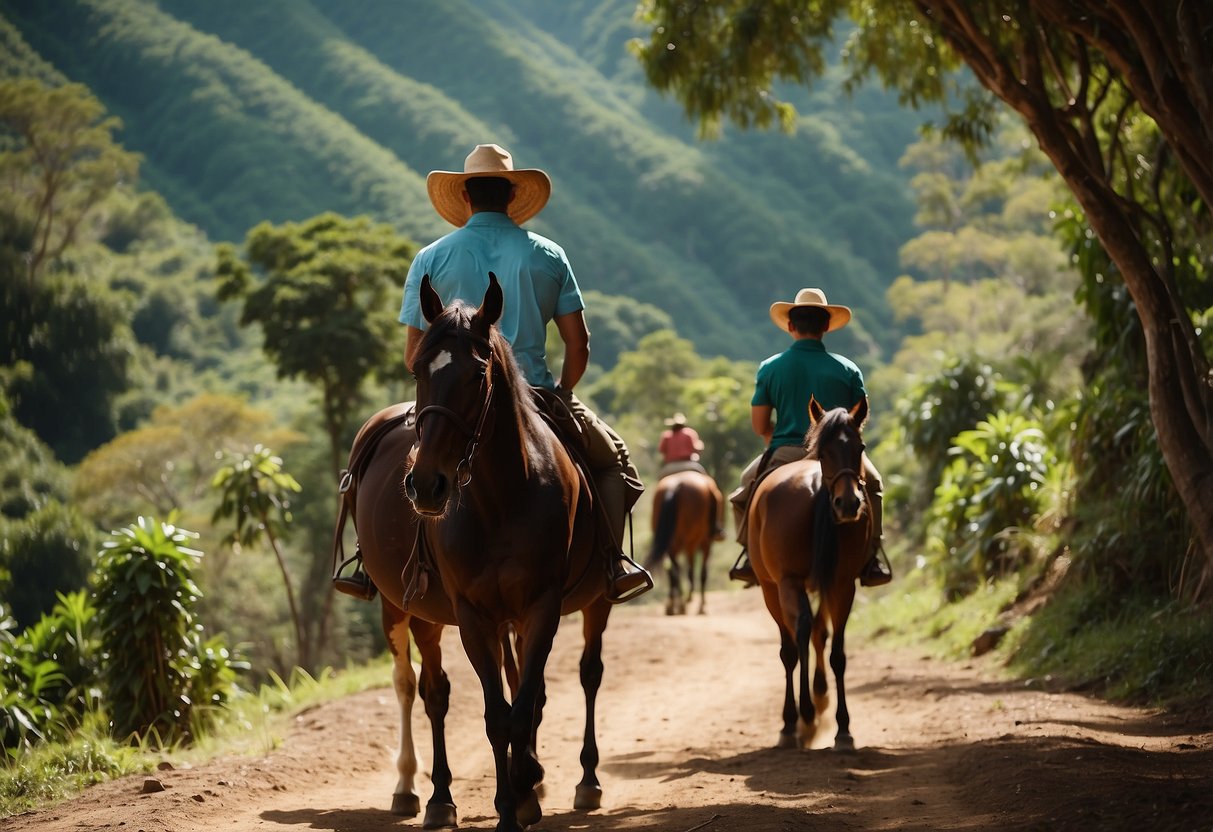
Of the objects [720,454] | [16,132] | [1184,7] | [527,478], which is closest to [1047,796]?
[527,478]

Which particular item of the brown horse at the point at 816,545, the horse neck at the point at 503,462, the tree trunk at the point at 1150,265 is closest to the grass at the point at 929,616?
the tree trunk at the point at 1150,265

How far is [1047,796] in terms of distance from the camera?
6008 mm

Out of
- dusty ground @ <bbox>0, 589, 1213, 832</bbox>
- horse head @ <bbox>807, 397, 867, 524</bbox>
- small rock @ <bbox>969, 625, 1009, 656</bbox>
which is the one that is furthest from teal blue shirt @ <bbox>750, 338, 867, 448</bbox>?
small rock @ <bbox>969, 625, 1009, 656</bbox>

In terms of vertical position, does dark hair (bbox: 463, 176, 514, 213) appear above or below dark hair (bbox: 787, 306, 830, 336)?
above

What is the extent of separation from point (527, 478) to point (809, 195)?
110585mm

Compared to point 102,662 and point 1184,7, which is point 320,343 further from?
point 1184,7

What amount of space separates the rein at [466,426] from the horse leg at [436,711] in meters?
1.80

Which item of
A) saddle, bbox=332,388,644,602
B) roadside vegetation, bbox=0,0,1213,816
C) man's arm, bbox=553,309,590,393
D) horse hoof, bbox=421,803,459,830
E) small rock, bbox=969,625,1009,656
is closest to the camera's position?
horse hoof, bbox=421,803,459,830

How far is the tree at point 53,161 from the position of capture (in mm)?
50500

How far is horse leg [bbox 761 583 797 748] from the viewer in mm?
8703

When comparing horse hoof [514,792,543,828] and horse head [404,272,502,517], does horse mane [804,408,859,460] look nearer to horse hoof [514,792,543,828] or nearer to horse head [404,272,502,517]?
horse hoof [514,792,543,828]

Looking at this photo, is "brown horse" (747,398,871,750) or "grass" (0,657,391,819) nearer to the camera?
"grass" (0,657,391,819)

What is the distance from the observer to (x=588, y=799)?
685 cm

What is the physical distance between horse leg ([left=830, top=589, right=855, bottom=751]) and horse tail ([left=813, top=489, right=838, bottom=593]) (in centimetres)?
21
